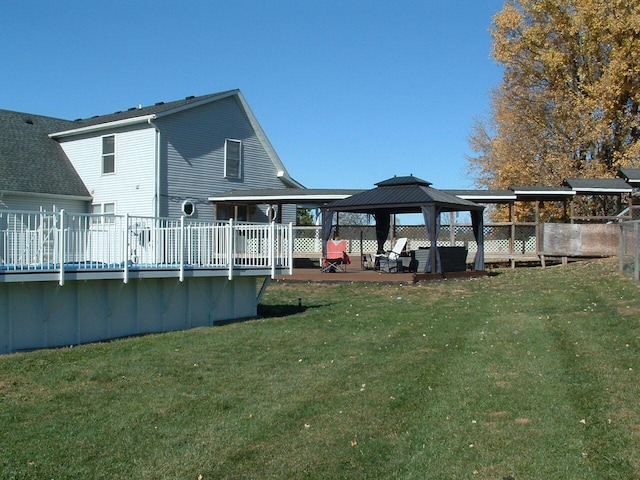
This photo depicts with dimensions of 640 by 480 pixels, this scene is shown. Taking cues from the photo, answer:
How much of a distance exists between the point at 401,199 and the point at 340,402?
14.8 metres

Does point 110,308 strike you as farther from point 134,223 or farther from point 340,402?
point 134,223

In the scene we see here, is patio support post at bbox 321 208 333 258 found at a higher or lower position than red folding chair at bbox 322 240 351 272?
higher

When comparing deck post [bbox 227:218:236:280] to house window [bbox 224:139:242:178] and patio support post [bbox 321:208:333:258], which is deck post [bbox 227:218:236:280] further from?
house window [bbox 224:139:242:178]

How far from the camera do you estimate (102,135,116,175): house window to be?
81.0 feet

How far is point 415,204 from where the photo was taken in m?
21.3

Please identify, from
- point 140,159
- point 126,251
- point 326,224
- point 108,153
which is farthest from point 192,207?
point 126,251

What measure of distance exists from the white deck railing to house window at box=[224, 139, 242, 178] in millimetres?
10613

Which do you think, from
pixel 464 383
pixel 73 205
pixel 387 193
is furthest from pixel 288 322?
pixel 73 205

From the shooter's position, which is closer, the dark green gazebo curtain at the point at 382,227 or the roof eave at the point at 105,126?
the roof eave at the point at 105,126

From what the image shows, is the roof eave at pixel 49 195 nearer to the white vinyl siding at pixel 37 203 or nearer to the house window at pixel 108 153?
the white vinyl siding at pixel 37 203

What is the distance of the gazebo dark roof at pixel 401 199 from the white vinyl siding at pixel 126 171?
602 cm

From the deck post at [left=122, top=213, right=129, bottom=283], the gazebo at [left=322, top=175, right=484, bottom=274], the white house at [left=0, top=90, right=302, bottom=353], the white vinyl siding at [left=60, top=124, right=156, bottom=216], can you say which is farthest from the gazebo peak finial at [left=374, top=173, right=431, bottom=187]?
the deck post at [left=122, top=213, right=129, bottom=283]

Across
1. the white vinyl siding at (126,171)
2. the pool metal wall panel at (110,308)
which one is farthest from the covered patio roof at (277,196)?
the pool metal wall panel at (110,308)

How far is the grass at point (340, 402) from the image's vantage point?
18.7ft
